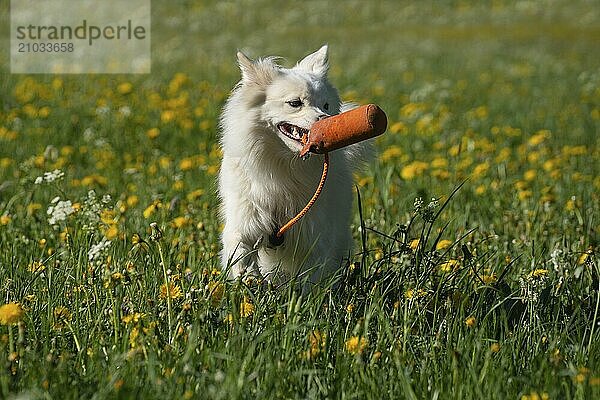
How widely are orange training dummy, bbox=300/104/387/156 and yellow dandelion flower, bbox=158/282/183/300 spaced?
846mm

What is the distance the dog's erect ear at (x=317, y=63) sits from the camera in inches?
175

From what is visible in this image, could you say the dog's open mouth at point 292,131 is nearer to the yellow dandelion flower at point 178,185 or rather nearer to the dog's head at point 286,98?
the dog's head at point 286,98

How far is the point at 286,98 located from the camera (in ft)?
13.4

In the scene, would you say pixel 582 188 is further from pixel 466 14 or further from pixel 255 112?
pixel 466 14

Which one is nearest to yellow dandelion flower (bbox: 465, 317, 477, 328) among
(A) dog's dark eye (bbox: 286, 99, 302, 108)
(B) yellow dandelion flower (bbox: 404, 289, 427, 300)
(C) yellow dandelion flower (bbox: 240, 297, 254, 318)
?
(B) yellow dandelion flower (bbox: 404, 289, 427, 300)

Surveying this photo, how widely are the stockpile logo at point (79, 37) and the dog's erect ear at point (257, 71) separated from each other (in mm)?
8202

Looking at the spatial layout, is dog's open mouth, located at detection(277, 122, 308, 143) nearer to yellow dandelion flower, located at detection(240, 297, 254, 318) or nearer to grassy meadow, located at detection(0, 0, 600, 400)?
grassy meadow, located at detection(0, 0, 600, 400)

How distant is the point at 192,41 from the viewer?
19.5m

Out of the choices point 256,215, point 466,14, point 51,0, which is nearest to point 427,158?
point 256,215

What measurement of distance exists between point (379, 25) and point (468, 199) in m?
19.5

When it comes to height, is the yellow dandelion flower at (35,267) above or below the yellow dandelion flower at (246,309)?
above

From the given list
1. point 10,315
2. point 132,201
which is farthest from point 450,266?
Result: point 132,201

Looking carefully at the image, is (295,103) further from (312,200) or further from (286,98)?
(312,200)

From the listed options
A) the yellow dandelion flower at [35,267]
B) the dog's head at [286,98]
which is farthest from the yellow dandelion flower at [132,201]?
the dog's head at [286,98]
